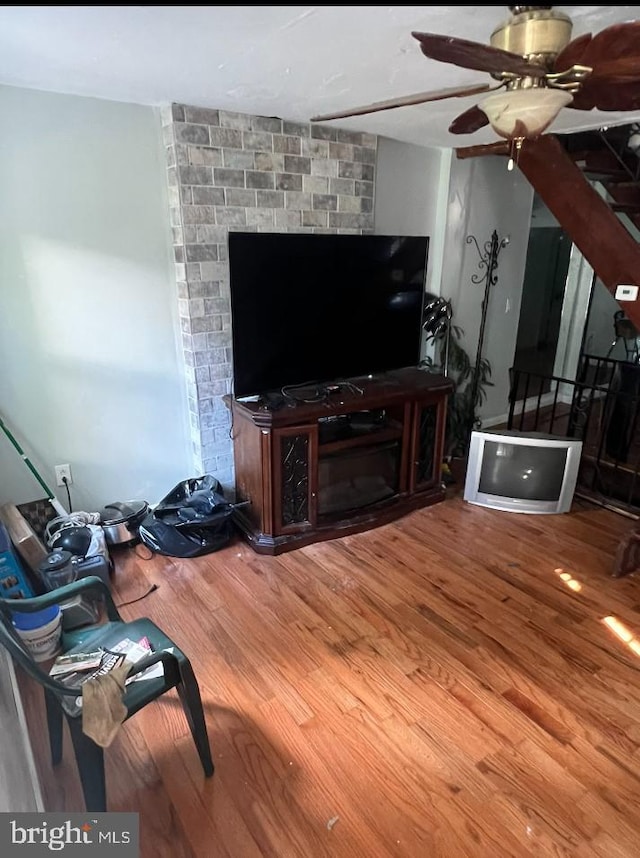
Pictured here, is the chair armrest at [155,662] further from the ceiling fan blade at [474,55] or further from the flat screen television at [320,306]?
the ceiling fan blade at [474,55]

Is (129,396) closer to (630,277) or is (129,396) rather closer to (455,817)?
(455,817)

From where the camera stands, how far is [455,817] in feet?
4.68

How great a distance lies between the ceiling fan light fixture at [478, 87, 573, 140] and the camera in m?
1.16

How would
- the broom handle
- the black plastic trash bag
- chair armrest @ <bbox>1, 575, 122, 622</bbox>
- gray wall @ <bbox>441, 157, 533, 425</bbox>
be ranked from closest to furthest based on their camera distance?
chair armrest @ <bbox>1, 575, 122, 622</bbox> < the broom handle < the black plastic trash bag < gray wall @ <bbox>441, 157, 533, 425</bbox>

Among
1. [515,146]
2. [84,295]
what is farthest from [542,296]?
[84,295]

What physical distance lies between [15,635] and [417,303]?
2575mm

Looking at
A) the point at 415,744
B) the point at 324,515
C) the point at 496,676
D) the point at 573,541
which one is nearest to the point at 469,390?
the point at 573,541

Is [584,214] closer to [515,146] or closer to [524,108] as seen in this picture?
[515,146]

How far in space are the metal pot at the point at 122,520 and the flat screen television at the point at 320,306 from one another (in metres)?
0.85

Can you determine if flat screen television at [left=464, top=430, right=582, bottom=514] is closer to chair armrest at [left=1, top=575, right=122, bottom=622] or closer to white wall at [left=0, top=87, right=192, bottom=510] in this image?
white wall at [left=0, top=87, right=192, bottom=510]

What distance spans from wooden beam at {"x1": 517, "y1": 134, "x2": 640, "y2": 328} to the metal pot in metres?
2.68

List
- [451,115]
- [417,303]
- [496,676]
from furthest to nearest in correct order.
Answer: [417,303] < [451,115] < [496,676]

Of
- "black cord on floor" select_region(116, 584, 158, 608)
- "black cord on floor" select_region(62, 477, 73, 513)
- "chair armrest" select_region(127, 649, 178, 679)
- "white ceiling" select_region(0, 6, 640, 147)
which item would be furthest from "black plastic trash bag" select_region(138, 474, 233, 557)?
"white ceiling" select_region(0, 6, 640, 147)

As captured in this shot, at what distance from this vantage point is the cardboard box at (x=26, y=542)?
2.20 m
